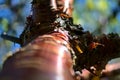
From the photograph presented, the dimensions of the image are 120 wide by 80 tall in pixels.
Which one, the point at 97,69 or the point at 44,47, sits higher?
the point at 97,69

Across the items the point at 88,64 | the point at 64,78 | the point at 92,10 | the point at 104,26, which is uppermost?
the point at 92,10

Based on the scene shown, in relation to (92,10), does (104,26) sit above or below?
below

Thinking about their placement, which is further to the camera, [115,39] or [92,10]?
[92,10]

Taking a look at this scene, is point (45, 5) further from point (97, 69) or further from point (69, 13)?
point (97, 69)

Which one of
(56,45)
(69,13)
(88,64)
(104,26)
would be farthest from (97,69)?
(104,26)

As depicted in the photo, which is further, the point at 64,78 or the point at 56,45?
the point at 56,45

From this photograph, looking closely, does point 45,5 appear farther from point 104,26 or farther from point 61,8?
point 104,26

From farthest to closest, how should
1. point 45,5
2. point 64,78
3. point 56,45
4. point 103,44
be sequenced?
point 103,44, point 45,5, point 56,45, point 64,78

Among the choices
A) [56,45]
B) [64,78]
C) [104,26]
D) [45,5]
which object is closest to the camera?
[64,78]

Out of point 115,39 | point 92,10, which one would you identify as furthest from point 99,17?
point 115,39
